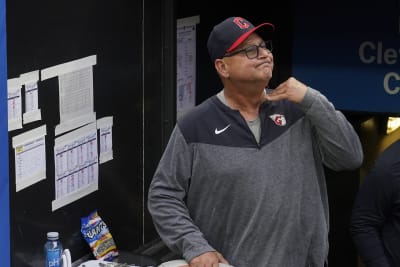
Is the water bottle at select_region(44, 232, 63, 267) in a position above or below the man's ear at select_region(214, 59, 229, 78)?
below

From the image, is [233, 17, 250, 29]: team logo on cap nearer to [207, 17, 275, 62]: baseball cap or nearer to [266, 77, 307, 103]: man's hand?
[207, 17, 275, 62]: baseball cap

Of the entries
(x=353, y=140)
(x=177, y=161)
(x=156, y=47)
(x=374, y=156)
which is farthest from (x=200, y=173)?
(x=374, y=156)

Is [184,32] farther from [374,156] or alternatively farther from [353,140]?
[374,156]

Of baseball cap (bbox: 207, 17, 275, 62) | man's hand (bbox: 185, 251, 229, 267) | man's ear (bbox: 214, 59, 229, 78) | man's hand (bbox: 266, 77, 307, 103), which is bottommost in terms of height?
man's hand (bbox: 185, 251, 229, 267)

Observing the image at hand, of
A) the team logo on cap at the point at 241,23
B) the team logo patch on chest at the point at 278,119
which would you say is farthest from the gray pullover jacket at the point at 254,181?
the team logo on cap at the point at 241,23

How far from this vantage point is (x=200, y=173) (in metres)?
3.78

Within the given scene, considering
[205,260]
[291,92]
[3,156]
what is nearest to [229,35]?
[291,92]

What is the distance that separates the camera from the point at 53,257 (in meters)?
3.93

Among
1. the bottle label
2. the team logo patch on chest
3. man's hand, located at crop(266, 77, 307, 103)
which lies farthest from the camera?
the bottle label

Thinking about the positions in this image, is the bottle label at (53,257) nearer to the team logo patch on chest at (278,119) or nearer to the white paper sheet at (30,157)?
the white paper sheet at (30,157)

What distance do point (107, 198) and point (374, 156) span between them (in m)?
3.59

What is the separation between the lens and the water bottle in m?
3.93

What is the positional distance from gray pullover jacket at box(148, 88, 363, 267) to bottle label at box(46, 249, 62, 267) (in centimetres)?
44

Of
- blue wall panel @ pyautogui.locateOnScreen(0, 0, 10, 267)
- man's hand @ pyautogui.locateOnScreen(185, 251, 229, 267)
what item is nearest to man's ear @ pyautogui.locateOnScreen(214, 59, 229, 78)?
man's hand @ pyautogui.locateOnScreen(185, 251, 229, 267)
